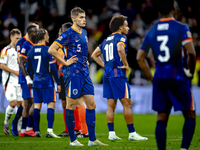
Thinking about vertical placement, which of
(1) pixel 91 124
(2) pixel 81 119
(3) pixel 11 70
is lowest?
(2) pixel 81 119

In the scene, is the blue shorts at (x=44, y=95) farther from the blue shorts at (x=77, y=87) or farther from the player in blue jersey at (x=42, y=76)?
the blue shorts at (x=77, y=87)

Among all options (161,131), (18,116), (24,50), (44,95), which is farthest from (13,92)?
(161,131)

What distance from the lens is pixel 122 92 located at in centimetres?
635

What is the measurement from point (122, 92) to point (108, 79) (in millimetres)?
417

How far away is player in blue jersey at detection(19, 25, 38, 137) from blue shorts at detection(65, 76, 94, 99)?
2.14m

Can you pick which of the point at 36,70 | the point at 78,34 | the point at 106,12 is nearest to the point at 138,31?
the point at 106,12

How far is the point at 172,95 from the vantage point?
3803 mm

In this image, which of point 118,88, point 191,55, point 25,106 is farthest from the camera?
point 25,106

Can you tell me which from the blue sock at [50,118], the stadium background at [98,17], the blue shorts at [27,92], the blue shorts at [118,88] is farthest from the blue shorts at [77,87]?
the stadium background at [98,17]

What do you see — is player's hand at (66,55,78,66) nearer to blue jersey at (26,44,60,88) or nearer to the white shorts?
blue jersey at (26,44,60,88)

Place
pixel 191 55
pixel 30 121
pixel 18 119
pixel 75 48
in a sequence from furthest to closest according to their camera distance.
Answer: pixel 18 119, pixel 30 121, pixel 75 48, pixel 191 55

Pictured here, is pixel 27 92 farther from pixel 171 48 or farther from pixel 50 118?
pixel 171 48

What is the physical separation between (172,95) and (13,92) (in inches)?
200

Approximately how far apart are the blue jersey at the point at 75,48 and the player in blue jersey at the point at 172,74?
66.2 inches
